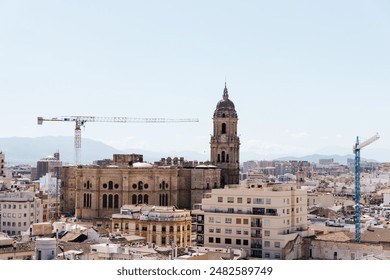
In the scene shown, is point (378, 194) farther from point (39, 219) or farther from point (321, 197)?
point (39, 219)

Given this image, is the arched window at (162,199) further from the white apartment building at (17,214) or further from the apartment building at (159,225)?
the apartment building at (159,225)

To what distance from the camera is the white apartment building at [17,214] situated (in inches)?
1738

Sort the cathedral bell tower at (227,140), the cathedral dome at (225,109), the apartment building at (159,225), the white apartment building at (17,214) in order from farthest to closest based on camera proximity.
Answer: the cathedral dome at (225,109) → the cathedral bell tower at (227,140) → the white apartment building at (17,214) → the apartment building at (159,225)

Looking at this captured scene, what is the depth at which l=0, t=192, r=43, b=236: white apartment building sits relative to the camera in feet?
145

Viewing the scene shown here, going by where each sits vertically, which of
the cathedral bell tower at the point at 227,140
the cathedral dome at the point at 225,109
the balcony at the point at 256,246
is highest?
the cathedral dome at the point at 225,109

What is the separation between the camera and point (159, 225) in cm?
3609

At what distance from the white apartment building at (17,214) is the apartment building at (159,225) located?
8.73m


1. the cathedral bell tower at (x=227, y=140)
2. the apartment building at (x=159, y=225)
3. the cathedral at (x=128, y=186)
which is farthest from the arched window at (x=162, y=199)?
the apartment building at (x=159, y=225)

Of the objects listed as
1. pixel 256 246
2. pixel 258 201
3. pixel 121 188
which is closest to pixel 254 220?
pixel 258 201

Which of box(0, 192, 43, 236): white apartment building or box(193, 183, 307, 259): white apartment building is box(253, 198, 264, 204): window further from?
box(0, 192, 43, 236): white apartment building

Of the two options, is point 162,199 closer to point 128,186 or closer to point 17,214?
point 128,186
